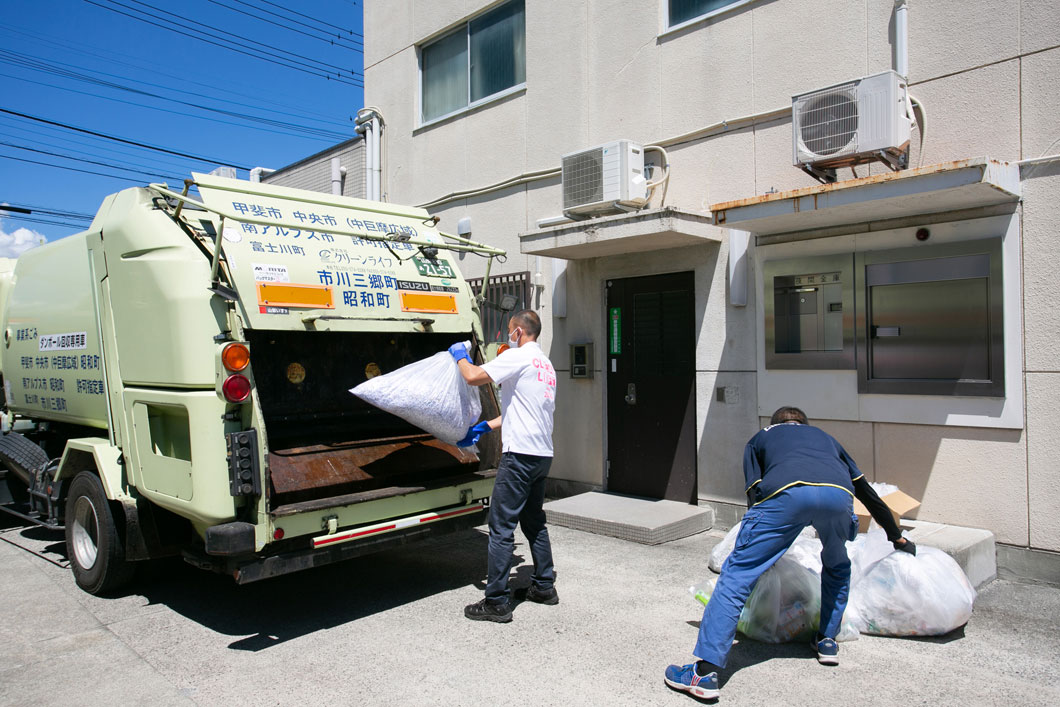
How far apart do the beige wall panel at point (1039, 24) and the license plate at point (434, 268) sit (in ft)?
13.8

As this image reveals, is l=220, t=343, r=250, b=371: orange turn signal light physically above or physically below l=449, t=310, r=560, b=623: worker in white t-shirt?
above

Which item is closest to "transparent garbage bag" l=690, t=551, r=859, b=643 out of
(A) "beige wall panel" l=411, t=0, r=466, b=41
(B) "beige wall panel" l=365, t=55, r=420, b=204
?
(B) "beige wall panel" l=365, t=55, r=420, b=204

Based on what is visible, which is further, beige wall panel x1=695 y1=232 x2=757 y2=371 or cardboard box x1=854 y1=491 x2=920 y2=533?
beige wall panel x1=695 y1=232 x2=757 y2=371

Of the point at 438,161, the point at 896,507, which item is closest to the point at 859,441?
the point at 896,507

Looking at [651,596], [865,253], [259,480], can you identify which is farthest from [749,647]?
[865,253]

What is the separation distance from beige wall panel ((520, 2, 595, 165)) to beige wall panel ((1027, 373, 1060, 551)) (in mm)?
4745

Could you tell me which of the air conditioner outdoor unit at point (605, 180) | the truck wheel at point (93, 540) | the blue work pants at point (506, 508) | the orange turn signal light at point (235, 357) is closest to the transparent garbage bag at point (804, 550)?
the blue work pants at point (506, 508)

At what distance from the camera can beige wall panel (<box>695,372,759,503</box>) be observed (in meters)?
6.67

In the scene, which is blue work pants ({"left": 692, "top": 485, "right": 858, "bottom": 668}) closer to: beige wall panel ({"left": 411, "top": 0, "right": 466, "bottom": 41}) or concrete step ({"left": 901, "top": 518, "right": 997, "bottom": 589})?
concrete step ({"left": 901, "top": 518, "right": 997, "bottom": 589})

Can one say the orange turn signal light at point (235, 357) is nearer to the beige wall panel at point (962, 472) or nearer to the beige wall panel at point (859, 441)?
the beige wall panel at point (859, 441)

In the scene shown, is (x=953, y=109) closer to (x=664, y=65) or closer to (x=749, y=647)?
(x=664, y=65)

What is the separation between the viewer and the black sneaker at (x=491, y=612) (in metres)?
4.62

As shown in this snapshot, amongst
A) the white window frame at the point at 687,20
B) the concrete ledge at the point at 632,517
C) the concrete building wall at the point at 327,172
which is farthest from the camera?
the concrete building wall at the point at 327,172

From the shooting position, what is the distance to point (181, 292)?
4336 millimetres
